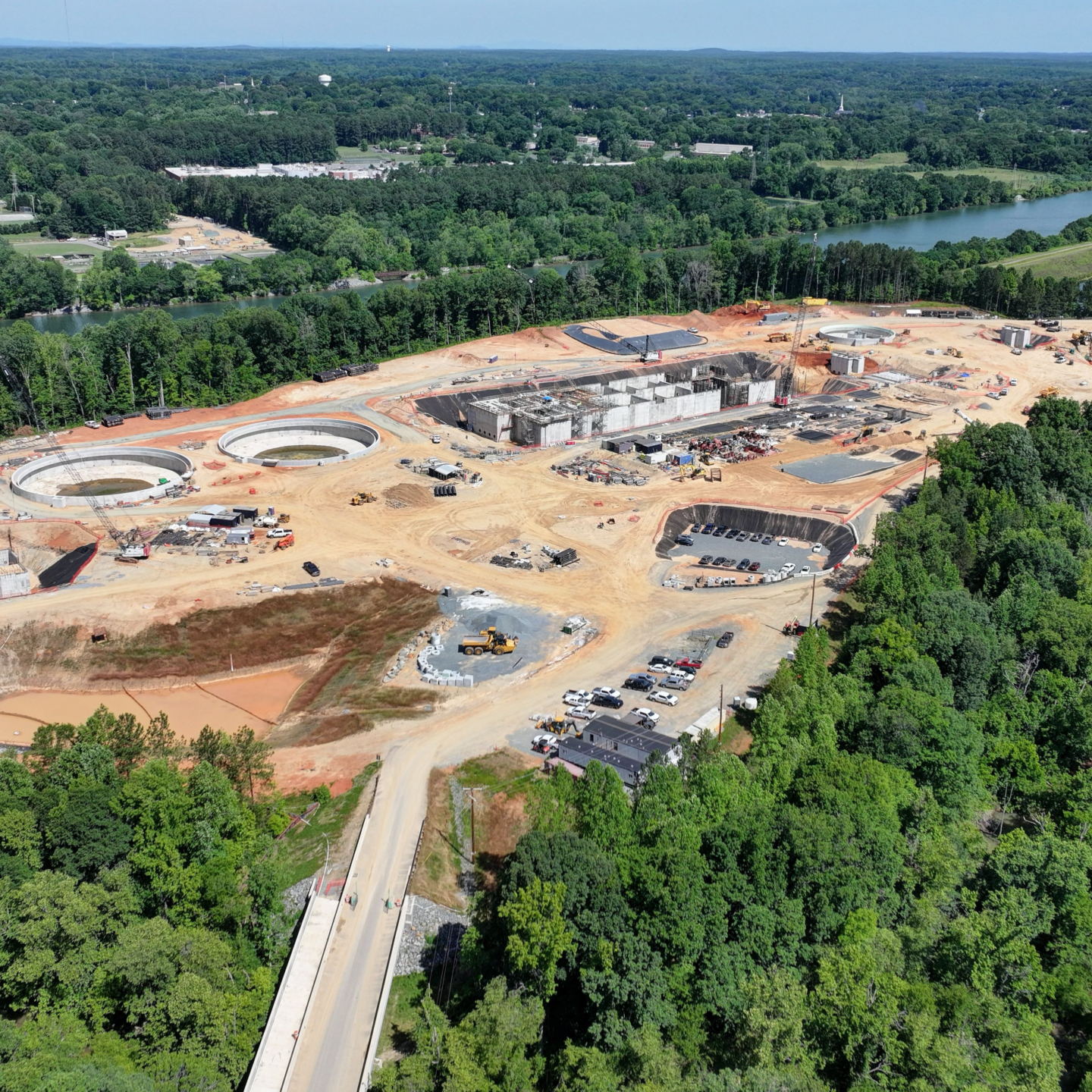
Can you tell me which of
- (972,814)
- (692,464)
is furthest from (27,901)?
(692,464)

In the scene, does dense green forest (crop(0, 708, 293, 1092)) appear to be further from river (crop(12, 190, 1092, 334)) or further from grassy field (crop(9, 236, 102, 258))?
grassy field (crop(9, 236, 102, 258))

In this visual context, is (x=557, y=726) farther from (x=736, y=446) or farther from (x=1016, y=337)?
(x=1016, y=337)

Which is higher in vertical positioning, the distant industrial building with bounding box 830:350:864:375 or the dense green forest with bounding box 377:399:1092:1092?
the distant industrial building with bounding box 830:350:864:375

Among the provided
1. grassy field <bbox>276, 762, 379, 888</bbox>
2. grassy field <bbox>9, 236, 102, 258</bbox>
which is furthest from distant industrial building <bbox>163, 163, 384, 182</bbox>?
grassy field <bbox>276, 762, 379, 888</bbox>

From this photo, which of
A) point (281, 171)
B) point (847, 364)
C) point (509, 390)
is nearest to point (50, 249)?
point (281, 171)

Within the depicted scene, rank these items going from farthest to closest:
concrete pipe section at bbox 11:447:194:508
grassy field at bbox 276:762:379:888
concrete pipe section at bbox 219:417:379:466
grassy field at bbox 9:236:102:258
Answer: grassy field at bbox 9:236:102:258, concrete pipe section at bbox 219:417:379:466, concrete pipe section at bbox 11:447:194:508, grassy field at bbox 276:762:379:888

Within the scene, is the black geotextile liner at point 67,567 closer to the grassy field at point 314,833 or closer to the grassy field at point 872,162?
the grassy field at point 314,833

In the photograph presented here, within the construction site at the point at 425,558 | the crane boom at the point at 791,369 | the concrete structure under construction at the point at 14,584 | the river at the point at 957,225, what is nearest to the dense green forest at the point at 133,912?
the construction site at the point at 425,558
